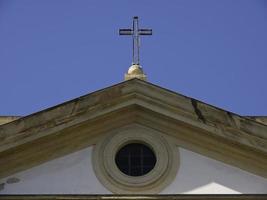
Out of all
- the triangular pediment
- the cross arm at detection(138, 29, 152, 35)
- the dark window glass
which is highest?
the cross arm at detection(138, 29, 152, 35)

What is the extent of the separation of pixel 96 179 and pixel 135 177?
1.92 ft

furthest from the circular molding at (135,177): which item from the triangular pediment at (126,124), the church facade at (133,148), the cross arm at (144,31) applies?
the cross arm at (144,31)

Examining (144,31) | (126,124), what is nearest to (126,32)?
(144,31)

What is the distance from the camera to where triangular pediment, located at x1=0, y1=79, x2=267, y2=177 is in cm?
1201

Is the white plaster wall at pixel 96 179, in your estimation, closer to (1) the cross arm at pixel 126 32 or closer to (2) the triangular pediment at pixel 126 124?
(2) the triangular pediment at pixel 126 124

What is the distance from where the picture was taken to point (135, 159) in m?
12.2

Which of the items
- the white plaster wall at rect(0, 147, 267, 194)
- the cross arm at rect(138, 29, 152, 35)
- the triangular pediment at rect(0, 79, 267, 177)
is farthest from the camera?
the cross arm at rect(138, 29, 152, 35)

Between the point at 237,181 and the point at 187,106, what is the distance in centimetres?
138

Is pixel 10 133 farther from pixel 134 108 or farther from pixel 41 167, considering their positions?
pixel 134 108

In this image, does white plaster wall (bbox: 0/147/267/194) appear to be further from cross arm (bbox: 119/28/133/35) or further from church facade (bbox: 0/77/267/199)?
cross arm (bbox: 119/28/133/35)

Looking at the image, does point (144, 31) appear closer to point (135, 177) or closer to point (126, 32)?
point (126, 32)

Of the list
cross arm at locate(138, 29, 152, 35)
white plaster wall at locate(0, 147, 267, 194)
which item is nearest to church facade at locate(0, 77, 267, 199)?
white plaster wall at locate(0, 147, 267, 194)

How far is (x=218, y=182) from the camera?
11.8m

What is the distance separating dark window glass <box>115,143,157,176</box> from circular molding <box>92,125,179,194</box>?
0.25 ft
